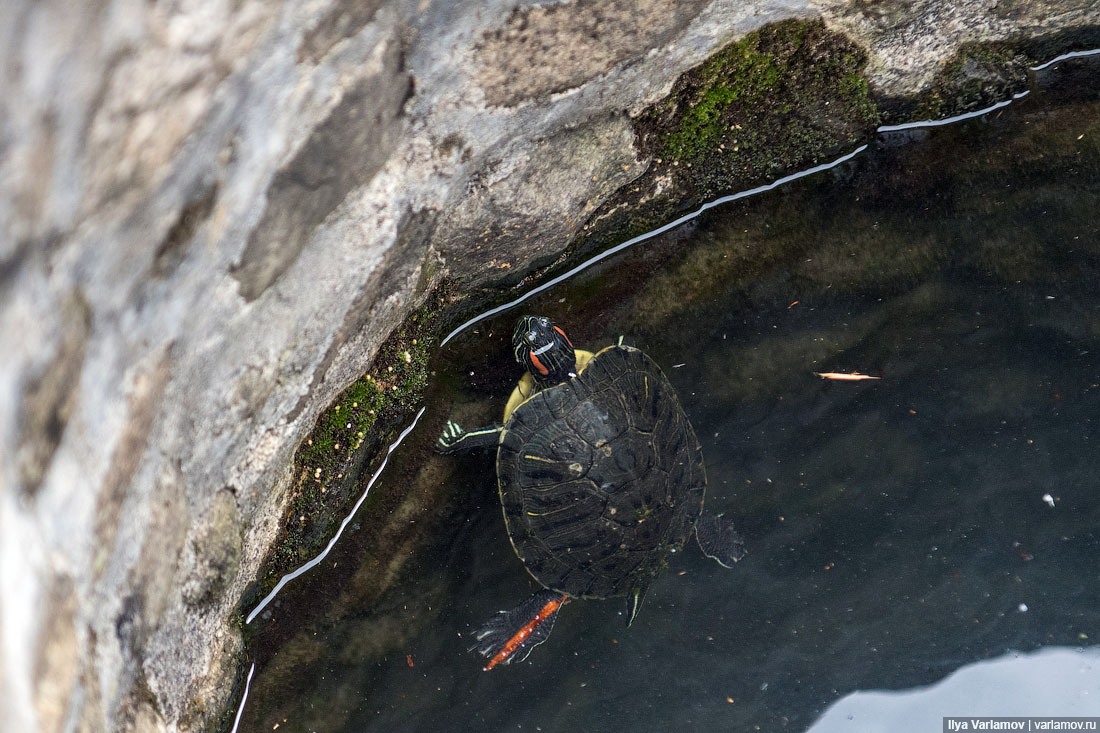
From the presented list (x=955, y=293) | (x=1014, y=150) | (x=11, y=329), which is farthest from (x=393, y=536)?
(x=1014, y=150)

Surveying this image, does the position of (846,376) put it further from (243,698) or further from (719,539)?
(243,698)

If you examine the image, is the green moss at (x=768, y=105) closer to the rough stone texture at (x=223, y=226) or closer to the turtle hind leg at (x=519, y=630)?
the rough stone texture at (x=223, y=226)

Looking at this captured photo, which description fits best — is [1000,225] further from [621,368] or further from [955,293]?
[621,368]

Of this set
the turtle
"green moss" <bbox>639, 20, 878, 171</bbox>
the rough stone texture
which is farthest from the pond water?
the rough stone texture

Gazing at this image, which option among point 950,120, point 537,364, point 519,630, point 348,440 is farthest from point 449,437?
point 950,120

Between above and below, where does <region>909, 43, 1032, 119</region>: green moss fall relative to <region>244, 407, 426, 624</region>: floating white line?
above

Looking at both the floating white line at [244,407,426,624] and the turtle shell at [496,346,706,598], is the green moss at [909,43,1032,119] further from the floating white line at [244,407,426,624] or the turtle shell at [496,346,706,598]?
the floating white line at [244,407,426,624]

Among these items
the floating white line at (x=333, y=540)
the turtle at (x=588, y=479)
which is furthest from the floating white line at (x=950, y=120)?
the floating white line at (x=333, y=540)
